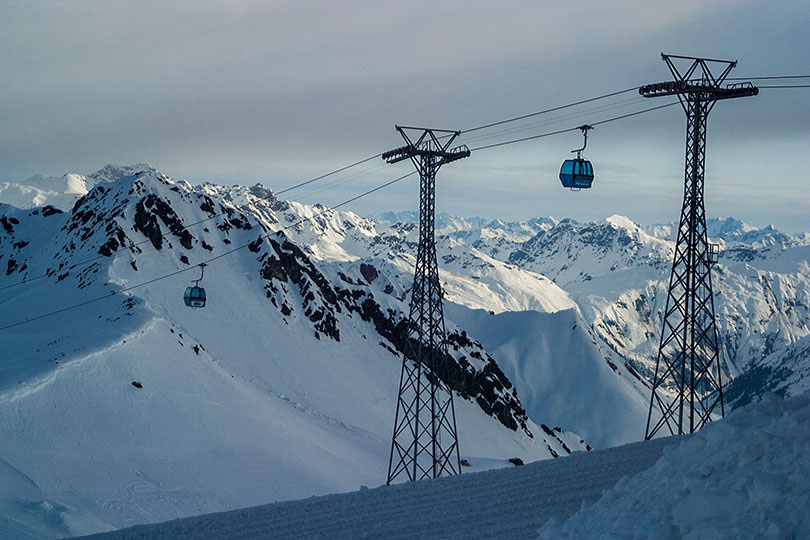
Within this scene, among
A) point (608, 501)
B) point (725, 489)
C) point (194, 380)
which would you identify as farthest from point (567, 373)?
point (725, 489)

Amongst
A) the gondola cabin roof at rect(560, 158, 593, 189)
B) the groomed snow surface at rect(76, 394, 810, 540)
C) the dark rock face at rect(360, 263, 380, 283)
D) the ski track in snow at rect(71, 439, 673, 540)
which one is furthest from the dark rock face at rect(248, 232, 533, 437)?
the groomed snow surface at rect(76, 394, 810, 540)

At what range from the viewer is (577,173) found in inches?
938

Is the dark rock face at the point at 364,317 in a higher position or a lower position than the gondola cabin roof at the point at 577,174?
lower

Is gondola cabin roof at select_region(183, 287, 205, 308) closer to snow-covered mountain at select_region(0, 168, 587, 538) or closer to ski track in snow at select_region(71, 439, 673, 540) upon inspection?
snow-covered mountain at select_region(0, 168, 587, 538)

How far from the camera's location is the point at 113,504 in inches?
1224

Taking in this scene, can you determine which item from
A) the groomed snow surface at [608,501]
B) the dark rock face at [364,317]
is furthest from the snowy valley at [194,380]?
the groomed snow surface at [608,501]

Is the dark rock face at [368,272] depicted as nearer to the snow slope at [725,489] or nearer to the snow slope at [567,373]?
the snow slope at [567,373]

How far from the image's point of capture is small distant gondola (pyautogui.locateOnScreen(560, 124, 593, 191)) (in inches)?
934

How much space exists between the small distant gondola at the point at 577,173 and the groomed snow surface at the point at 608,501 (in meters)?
8.49

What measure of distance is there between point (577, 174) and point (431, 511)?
41.9ft

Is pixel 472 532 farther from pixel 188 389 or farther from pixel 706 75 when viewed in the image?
pixel 188 389

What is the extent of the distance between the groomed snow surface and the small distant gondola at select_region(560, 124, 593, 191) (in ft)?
27.9

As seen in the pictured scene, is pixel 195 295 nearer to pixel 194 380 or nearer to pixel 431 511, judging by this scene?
pixel 194 380

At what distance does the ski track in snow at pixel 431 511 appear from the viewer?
1469 centimetres
